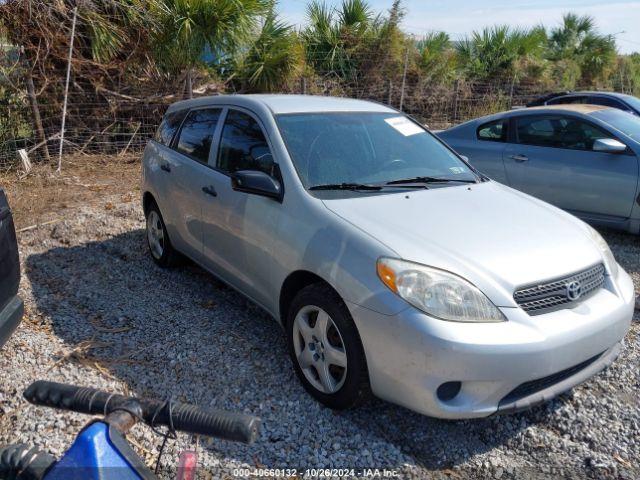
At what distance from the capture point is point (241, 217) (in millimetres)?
3660

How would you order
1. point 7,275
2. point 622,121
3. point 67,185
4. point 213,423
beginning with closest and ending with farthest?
1. point 213,423
2. point 7,275
3. point 622,121
4. point 67,185

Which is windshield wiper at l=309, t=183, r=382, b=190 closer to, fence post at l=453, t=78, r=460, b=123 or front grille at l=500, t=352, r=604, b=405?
front grille at l=500, t=352, r=604, b=405

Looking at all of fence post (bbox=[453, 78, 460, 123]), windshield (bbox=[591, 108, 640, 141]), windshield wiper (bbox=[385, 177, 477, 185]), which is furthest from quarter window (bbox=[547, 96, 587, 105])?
windshield wiper (bbox=[385, 177, 477, 185])

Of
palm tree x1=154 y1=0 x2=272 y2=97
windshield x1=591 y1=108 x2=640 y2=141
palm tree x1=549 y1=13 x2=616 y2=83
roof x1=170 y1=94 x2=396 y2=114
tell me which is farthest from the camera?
palm tree x1=549 y1=13 x2=616 y2=83

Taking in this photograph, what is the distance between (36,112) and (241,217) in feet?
22.2

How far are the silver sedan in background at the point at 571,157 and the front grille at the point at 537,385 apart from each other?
3536 mm

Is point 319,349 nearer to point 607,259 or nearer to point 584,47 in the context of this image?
point 607,259

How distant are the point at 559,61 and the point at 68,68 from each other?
16.2 m

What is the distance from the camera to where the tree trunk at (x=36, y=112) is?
8.66m

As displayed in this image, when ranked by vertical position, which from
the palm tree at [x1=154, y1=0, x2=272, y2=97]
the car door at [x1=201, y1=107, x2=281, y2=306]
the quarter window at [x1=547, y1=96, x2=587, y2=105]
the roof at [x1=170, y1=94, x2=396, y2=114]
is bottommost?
the car door at [x1=201, y1=107, x2=281, y2=306]

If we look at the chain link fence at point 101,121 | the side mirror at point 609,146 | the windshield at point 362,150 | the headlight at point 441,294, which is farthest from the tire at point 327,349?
the chain link fence at point 101,121

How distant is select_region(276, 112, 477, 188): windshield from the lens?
138 inches

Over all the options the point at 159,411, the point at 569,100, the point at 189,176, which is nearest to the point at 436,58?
the point at 569,100

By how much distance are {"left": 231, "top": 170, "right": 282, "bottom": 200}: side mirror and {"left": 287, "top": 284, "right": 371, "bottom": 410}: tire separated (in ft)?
2.12
